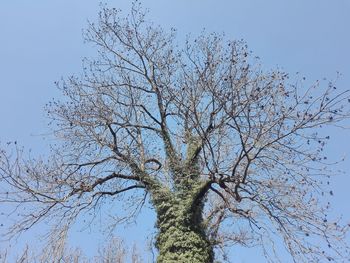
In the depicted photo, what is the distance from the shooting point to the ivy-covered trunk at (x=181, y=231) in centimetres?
980

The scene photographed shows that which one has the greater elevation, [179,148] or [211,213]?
[179,148]

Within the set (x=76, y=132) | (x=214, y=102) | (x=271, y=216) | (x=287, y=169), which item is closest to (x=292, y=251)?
(x=271, y=216)

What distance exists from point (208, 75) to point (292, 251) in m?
3.54

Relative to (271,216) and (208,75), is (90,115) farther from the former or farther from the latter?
(271,216)

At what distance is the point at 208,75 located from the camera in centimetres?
975

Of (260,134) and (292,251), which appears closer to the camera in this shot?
(260,134)

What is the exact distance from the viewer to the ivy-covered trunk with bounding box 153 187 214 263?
9797 mm

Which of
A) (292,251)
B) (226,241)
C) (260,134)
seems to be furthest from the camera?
(226,241)

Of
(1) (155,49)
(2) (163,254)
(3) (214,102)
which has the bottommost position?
(2) (163,254)

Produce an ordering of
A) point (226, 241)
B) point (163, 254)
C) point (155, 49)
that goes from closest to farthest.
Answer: point (163, 254), point (155, 49), point (226, 241)

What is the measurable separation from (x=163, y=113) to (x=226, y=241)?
3.94 m

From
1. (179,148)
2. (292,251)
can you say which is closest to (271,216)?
(292,251)

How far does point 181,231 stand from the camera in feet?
32.8

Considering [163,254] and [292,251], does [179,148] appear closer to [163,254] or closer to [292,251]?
[163,254]
